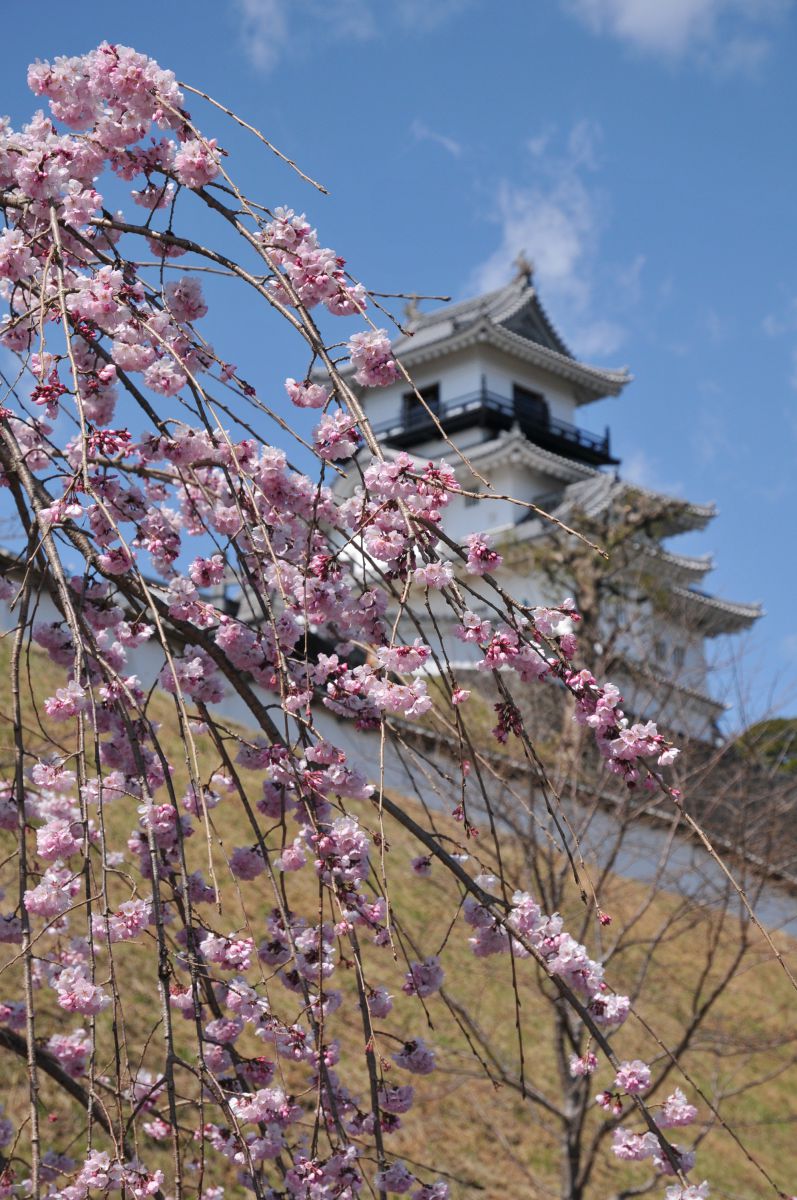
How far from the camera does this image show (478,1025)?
5.86 m

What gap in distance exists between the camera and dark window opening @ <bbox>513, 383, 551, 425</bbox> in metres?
26.5

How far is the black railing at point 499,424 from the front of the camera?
25594 millimetres

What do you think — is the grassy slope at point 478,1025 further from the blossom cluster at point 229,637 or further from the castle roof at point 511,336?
the castle roof at point 511,336

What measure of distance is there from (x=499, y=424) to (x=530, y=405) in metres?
1.31

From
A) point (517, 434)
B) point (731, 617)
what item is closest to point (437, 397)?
point (517, 434)

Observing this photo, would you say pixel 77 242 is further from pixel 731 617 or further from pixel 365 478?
pixel 731 617

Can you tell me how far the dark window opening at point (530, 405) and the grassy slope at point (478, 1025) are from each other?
17.0 metres

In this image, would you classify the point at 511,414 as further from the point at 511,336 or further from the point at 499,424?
the point at 511,336

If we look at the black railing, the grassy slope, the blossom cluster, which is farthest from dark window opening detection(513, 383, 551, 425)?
the blossom cluster

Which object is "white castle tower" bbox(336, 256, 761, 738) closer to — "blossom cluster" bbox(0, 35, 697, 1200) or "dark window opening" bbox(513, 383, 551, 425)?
"dark window opening" bbox(513, 383, 551, 425)

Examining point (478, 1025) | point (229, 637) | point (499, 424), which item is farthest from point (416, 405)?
point (229, 637)

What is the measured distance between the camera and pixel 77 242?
2574mm

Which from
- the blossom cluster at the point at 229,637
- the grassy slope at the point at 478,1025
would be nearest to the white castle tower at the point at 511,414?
the grassy slope at the point at 478,1025

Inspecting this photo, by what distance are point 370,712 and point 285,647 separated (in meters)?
0.29
